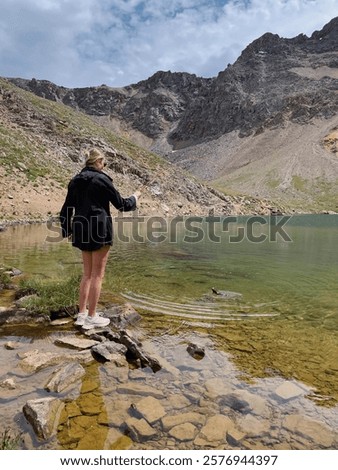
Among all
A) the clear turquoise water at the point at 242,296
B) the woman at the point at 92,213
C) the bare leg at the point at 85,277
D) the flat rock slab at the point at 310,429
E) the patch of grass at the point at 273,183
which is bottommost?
the clear turquoise water at the point at 242,296

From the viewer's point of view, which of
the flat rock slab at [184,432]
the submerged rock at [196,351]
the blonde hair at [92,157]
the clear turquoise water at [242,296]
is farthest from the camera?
the blonde hair at [92,157]

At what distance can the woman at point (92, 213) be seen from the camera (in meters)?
7.55

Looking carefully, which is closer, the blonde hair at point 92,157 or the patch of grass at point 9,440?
the patch of grass at point 9,440

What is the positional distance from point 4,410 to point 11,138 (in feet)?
214

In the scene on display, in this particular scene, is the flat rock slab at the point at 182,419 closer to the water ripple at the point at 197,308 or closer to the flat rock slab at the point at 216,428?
the flat rock slab at the point at 216,428

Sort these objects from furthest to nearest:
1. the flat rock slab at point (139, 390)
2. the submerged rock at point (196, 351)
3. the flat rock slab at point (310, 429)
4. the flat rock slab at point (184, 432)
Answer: the submerged rock at point (196, 351)
the flat rock slab at point (139, 390)
the flat rock slab at point (310, 429)
the flat rock slab at point (184, 432)

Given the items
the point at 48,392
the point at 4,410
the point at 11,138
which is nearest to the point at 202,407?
the point at 48,392

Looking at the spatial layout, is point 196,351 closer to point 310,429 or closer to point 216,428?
point 216,428

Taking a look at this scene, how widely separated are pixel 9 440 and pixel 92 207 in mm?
4537

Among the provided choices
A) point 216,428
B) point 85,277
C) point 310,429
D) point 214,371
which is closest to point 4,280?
point 85,277

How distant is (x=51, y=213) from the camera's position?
4800 centimetres

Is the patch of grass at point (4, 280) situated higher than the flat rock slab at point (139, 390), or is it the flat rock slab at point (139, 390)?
the patch of grass at point (4, 280)

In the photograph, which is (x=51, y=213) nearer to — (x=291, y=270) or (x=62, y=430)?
(x=291, y=270)

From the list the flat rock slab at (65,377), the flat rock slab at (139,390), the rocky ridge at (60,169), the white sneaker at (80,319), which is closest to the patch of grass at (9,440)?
the flat rock slab at (65,377)
